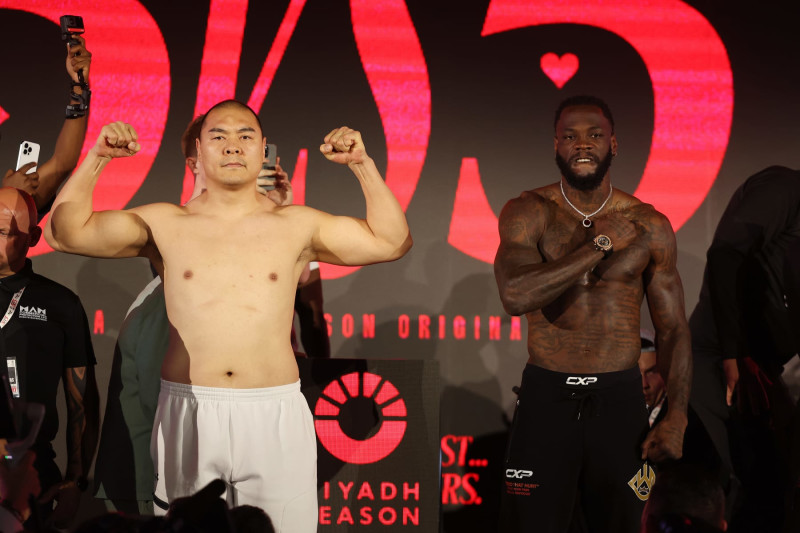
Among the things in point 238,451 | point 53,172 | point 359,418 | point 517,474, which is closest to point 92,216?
point 238,451

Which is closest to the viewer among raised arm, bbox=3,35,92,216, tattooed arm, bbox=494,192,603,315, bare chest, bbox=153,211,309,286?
bare chest, bbox=153,211,309,286

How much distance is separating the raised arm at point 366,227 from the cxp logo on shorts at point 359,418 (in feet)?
2.50

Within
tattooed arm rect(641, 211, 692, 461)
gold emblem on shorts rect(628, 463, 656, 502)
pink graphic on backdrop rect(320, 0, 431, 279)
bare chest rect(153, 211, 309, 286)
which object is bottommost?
gold emblem on shorts rect(628, 463, 656, 502)

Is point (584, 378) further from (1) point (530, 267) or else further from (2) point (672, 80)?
(2) point (672, 80)

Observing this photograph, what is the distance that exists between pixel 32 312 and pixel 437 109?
2422 millimetres

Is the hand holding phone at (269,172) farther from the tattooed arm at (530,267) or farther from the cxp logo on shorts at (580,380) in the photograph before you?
the cxp logo on shorts at (580,380)

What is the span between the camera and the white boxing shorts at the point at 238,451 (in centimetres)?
272

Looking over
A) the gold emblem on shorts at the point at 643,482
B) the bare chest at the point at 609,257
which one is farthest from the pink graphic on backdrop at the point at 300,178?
the gold emblem on shorts at the point at 643,482

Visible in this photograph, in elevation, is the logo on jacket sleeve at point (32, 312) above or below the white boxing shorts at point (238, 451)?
above

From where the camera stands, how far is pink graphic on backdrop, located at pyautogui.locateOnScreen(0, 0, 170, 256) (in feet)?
15.3

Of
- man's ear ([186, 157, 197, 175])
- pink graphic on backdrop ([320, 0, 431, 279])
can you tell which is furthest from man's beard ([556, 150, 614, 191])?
man's ear ([186, 157, 197, 175])

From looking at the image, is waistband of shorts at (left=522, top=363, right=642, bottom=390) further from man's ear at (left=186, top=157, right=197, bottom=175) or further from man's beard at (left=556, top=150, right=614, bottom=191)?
man's ear at (left=186, top=157, right=197, bottom=175)

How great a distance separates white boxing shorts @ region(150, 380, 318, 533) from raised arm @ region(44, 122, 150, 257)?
53 cm

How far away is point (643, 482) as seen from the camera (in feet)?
10.1
